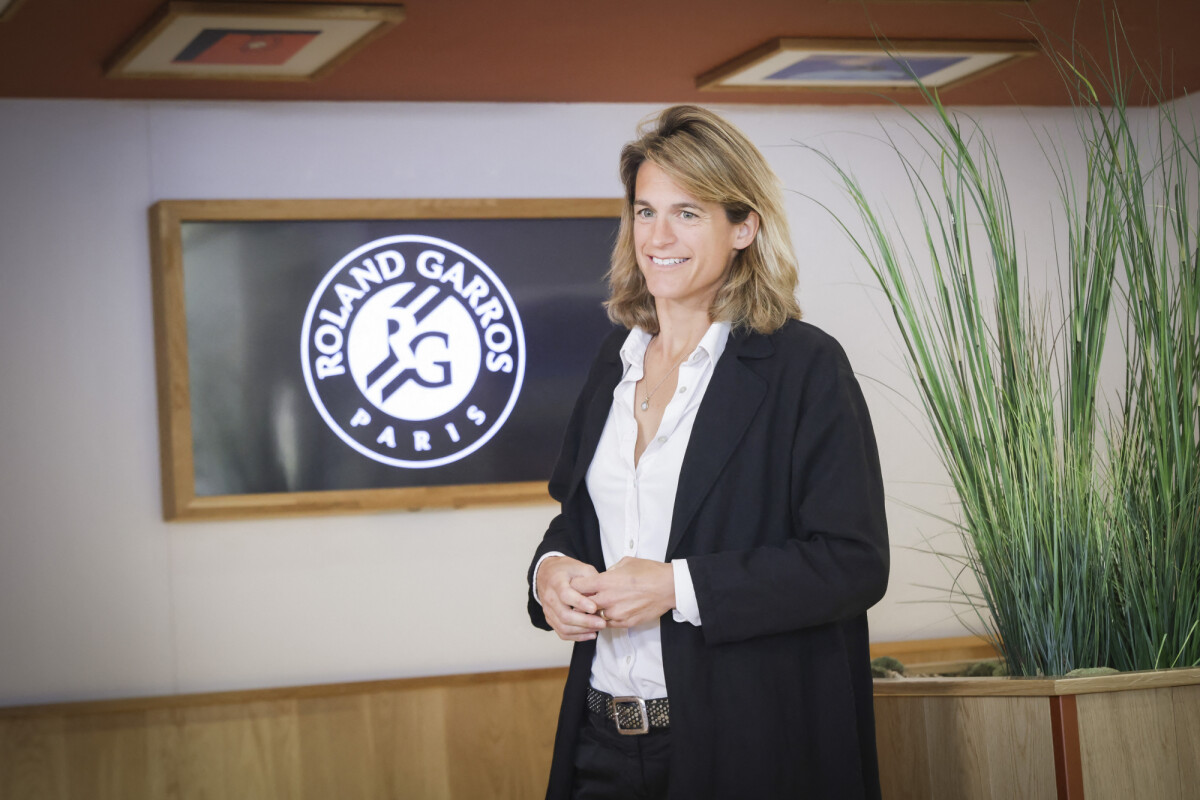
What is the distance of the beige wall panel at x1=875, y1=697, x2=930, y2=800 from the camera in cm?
209

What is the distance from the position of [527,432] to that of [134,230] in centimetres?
133

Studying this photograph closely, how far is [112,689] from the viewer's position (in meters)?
3.65

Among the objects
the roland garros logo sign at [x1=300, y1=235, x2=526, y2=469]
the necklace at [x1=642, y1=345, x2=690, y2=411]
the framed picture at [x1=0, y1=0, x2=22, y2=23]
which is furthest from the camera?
the roland garros logo sign at [x1=300, y1=235, x2=526, y2=469]

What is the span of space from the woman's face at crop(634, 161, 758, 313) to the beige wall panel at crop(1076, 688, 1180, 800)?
816 millimetres

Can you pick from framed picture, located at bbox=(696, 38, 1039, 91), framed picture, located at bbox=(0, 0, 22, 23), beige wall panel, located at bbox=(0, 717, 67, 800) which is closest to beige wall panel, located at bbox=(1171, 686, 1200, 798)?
framed picture, located at bbox=(696, 38, 1039, 91)

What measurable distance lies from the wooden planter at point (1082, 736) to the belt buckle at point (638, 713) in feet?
1.84

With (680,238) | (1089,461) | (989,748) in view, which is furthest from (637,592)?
(1089,461)

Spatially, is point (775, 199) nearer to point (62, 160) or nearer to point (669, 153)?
point (669, 153)

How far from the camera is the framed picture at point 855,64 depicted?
3.52 metres

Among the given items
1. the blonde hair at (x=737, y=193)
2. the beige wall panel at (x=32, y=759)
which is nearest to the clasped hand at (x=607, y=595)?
the blonde hair at (x=737, y=193)

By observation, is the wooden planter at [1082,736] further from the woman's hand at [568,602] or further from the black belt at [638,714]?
the woman's hand at [568,602]

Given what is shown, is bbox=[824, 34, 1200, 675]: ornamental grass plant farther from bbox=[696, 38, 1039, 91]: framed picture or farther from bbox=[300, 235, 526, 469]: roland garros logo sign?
bbox=[300, 235, 526, 469]: roland garros logo sign

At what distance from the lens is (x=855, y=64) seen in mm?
3699

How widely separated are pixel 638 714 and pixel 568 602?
0.18m
